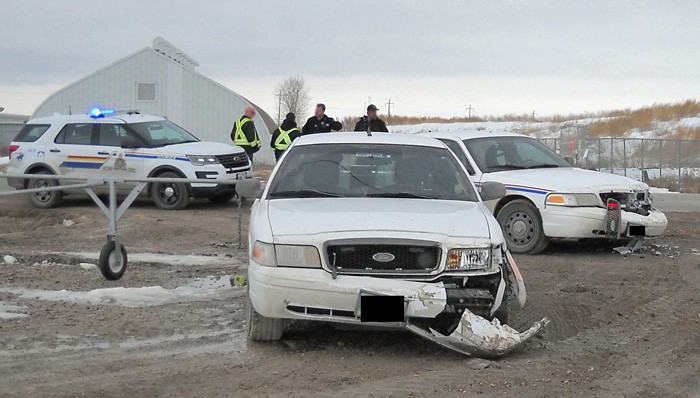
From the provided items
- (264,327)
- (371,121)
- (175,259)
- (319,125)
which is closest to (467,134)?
(371,121)

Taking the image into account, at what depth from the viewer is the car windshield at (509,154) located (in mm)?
11578

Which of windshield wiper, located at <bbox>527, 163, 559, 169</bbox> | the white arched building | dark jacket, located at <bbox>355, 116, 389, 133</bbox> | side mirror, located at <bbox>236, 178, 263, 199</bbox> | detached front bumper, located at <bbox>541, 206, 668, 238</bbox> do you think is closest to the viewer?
side mirror, located at <bbox>236, 178, 263, 199</bbox>

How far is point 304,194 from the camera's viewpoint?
6.88 meters

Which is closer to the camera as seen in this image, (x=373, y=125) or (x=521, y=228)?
(x=521, y=228)

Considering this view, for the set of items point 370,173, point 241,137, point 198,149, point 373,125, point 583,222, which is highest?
point 373,125

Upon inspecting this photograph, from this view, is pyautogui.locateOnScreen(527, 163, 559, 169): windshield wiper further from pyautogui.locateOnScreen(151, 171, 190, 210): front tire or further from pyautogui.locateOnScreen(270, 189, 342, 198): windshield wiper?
pyautogui.locateOnScreen(151, 171, 190, 210): front tire

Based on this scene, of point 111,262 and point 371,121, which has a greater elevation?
point 371,121

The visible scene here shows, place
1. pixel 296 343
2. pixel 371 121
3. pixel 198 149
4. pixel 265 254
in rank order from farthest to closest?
pixel 198 149
pixel 371 121
pixel 296 343
pixel 265 254

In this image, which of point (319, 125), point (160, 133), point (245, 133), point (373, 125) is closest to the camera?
point (373, 125)

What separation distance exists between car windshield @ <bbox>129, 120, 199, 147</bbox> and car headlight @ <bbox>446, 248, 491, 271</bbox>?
446 inches

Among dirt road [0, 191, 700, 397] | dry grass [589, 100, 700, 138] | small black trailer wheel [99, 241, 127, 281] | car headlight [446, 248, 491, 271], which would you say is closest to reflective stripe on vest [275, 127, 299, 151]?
dirt road [0, 191, 700, 397]

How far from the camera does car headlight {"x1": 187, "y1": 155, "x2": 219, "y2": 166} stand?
16.0 meters

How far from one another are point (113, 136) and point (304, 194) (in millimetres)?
10275

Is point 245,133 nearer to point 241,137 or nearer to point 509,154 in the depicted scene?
point 241,137
